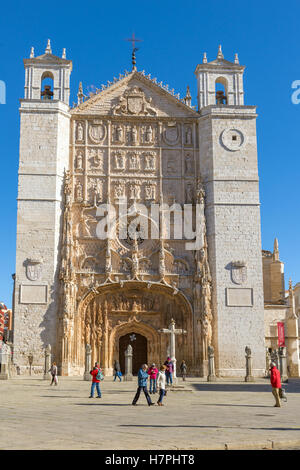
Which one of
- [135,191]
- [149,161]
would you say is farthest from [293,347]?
[149,161]

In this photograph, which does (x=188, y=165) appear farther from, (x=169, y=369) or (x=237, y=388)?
(x=169, y=369)

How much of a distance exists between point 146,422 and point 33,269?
721 inches

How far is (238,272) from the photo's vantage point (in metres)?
28.5

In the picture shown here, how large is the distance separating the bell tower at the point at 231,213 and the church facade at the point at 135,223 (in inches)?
2.1

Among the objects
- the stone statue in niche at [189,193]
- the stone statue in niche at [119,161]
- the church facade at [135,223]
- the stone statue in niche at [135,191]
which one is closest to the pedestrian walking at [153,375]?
the church facade at [135,223]

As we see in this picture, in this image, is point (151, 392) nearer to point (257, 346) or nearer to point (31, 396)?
point (31, 396)

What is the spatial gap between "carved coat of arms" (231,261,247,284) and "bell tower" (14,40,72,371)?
8.62 m

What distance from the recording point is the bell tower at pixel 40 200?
27.1 meters

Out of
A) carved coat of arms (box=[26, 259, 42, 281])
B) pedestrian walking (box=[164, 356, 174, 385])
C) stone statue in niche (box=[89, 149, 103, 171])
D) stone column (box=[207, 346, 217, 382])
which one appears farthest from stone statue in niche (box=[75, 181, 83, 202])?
pedestrian walking (box=[164, 356, 174, 385])

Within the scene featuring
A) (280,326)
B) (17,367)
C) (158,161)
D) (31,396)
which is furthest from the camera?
(280,326)

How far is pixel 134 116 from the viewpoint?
100 feet

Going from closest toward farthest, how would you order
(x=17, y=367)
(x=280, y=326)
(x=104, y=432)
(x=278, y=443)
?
(x=278, y=443) < (x=104, y=432) < (x=17, y=367) < (x=280, y=326)
